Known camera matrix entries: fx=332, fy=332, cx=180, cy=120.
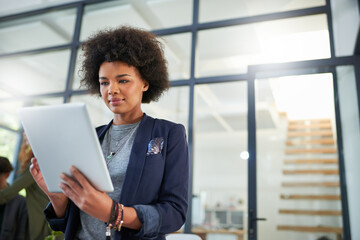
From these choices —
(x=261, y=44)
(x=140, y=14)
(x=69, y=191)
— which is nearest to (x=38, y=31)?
(x=140, y=14)

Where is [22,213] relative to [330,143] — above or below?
below

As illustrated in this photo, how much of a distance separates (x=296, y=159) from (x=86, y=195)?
7.81 feet

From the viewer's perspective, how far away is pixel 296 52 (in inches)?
115

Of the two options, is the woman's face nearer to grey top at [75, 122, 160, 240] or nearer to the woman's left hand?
grey top at [75, 122, 160, 240]

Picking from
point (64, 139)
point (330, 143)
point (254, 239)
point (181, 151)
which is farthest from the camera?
point (330, 143)

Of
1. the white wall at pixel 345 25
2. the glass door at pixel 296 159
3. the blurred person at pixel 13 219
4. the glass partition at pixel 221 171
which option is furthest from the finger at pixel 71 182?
the glass partition at pixel 221 171

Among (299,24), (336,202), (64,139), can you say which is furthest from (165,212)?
(299,24)

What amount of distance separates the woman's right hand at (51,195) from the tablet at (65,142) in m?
0.10

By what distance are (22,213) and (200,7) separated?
8.52ft

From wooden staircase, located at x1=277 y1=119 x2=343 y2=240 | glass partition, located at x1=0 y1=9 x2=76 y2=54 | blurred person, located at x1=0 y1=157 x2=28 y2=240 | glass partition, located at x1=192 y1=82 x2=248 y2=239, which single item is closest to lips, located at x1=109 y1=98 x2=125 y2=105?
blurred person, located at x1=0 y1=157 x2=28 y2=240

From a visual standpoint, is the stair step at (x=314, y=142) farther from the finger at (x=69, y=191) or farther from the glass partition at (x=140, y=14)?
the finger at (x=69, y=191)

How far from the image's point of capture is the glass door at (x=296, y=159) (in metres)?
2.56

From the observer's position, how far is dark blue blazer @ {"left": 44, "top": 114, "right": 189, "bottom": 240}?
0.85 metres

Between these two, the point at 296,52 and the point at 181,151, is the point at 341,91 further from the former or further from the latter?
the point at 181,151
